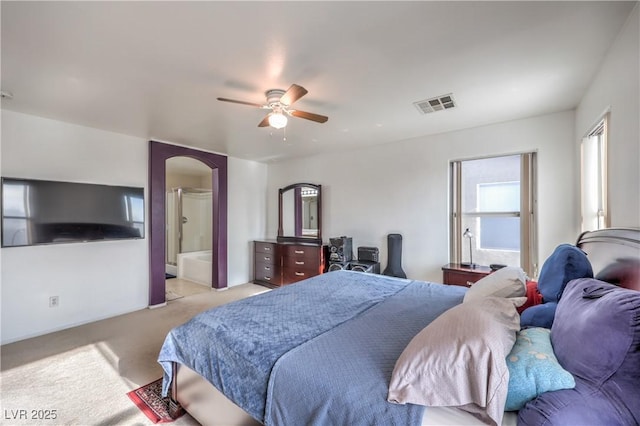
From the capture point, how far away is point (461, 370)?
101 centimetres

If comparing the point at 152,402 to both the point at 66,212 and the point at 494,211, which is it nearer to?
the point at 66,212

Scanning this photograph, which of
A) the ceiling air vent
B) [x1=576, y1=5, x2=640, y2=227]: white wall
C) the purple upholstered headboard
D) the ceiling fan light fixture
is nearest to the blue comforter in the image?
the purple upholstered headboard

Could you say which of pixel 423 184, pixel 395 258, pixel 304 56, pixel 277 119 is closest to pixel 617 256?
pixel 304 56

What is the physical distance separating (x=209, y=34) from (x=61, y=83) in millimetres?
1622

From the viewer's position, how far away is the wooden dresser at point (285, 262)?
4.73 m

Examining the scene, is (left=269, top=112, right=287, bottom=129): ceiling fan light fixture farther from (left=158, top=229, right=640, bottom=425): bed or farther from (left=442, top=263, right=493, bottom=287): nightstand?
(left=442, top=263, right=493, bottom=287): nightstand

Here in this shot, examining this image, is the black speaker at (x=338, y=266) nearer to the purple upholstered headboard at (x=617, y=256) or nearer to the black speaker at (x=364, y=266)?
the black speaker at (x=364, y=266)

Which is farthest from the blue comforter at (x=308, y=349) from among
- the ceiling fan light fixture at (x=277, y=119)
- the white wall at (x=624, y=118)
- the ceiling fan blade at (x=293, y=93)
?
the ceiling fan blade at (x=293, y=93)

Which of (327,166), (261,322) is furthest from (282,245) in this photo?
(261,322)

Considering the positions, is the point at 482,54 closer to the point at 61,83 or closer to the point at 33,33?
the point at 33,33

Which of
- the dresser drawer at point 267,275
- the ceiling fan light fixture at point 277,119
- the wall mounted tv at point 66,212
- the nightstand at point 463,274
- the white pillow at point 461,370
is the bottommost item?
the dresser drawer at point 267,275

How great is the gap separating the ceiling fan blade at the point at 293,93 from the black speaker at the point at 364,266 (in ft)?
8.86

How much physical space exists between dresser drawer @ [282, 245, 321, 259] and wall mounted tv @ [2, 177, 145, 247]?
7.34 ft

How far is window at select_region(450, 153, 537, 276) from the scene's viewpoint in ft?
11.1
